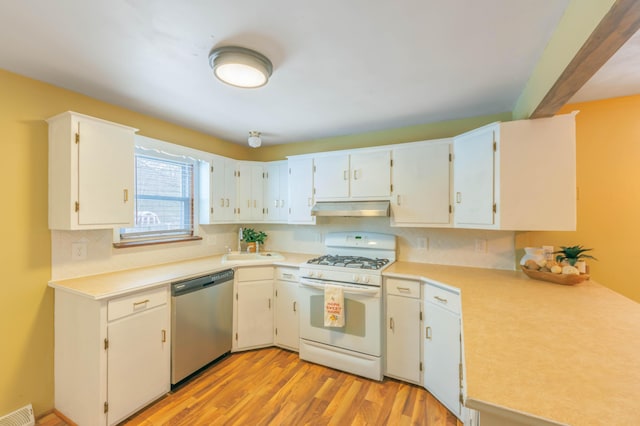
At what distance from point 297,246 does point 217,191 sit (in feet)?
4.06

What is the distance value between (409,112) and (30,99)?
3.01m

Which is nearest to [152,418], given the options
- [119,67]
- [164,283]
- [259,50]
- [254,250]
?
[164,283]

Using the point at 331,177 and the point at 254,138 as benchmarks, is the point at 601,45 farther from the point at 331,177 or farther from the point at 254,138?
the point at 254,138

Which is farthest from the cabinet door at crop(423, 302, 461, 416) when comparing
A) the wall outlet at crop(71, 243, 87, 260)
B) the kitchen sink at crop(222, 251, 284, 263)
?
the wall outlet at crop(71, 243, 87, 260)

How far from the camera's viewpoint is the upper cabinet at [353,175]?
8.86ft

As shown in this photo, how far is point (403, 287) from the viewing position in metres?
2.28

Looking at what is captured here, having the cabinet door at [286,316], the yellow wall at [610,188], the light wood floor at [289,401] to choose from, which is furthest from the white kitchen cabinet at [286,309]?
the yellow wall at [610,188]

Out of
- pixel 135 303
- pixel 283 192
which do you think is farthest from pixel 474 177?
pixel 135 303

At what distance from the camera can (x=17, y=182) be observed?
5.84 ft

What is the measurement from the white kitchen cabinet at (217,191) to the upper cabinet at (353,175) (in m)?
1.10

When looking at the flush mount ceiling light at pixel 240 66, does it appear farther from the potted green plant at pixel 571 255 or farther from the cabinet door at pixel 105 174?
the potted green plant at pixel 571 255

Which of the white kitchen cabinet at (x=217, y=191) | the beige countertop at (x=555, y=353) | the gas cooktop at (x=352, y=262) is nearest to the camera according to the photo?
the beige countertop at (x=555, y=353)

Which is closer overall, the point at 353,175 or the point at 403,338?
the point at 403,338

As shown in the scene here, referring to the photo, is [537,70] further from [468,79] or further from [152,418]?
[152,418]
